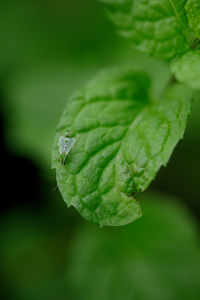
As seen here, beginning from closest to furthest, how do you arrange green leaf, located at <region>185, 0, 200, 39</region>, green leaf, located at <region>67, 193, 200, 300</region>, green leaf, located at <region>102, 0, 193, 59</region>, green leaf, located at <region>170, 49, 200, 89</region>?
green leaf, located at <region>170, 49, 200, 89</region>, green leaf, located at <region>185, 0, 200, 39</region>, green leaf, located at <region>102, 0, 193, 59</region>, green leaf, located at <region>67, 193, 200, 300</region>

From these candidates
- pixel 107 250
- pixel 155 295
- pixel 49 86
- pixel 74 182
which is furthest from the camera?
pixel 49 86

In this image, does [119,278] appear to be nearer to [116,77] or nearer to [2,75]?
[116,77]

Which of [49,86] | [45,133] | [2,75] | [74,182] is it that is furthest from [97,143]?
[2,75]

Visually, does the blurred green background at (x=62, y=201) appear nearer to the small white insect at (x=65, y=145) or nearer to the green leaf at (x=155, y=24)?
the green leaf at (x=155, y=24)

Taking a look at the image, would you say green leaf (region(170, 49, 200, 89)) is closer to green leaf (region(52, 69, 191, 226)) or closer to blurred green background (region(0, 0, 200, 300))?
green leaf (region(52, 69, 191, 226))

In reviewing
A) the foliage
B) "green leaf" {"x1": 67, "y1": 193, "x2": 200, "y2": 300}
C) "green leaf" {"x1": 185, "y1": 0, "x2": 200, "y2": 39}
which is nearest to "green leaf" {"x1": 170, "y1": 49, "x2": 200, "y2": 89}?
the foliage

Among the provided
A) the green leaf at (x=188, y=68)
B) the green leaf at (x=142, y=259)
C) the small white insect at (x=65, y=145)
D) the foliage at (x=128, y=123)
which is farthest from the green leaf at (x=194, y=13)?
the green leaf at (x=142, y=259)

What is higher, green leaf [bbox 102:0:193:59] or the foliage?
green leaf [bbox 102:0:193:59]
